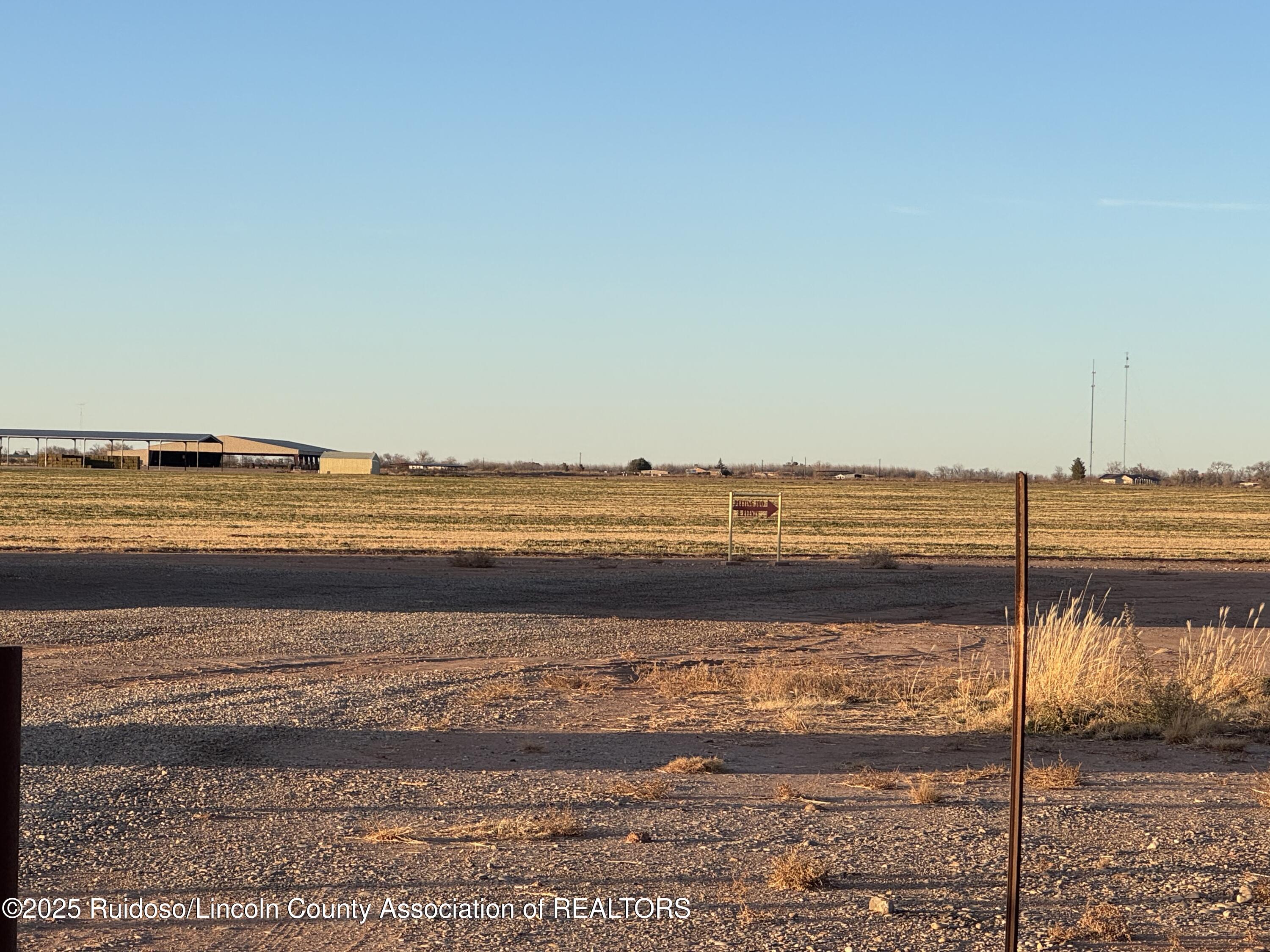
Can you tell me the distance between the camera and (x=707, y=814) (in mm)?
7902

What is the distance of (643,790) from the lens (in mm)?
8438

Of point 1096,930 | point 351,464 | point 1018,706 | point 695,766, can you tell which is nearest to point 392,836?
point 695,766

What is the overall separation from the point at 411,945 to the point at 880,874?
2524mm

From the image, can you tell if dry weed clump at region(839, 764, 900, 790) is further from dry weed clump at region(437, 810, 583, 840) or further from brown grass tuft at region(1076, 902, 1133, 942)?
brown grass tuft at region(1076, 902, 1133, 942)

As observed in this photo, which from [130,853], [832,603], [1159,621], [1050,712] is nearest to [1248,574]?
[1159,621]

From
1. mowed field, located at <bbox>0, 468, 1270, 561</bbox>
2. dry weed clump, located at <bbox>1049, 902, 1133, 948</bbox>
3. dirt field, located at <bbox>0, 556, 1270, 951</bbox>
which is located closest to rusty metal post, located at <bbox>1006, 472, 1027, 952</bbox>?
dirt field, located at <bbox>0, 556, 1270, 951</bbox>

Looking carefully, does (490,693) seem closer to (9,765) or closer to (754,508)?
(9,765)

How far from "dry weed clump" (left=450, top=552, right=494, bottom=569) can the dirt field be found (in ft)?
39.8

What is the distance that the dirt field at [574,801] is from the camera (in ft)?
19.5

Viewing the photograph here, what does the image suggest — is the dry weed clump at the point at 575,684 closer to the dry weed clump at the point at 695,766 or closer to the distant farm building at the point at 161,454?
the dry weed clump at the point at 695,766

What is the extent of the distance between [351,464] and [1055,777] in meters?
154

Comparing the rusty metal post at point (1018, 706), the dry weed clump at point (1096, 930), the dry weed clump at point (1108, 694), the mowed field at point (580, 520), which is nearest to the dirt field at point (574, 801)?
the dry weed clump at point (1096, 930)

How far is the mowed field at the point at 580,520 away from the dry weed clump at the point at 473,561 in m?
4.28

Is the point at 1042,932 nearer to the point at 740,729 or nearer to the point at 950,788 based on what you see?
the point at 950,788
